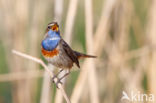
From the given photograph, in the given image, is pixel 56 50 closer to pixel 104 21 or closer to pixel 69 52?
pixel 69 52

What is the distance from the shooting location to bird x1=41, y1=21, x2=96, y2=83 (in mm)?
2976

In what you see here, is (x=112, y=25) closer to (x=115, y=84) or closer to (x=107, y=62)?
(x=107, y=62)

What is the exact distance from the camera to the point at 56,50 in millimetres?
3105

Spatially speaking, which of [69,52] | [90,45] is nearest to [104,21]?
[90,45]

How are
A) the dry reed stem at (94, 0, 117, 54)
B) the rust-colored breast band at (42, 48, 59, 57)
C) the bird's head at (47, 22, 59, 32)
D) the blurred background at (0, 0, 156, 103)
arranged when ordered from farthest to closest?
1. the blurred background at (0, 0, 156, 103)
2. the dry reed stem at (94, 0, 117, 54)
3. the rust-colored breast band at (42, 48, 59, 57)
4. the bird's head at (47, 22, 59, 32)

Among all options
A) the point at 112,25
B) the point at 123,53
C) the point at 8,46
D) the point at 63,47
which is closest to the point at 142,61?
the point at 123,53

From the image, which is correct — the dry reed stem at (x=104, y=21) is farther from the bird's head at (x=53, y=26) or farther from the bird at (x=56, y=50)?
the bird's head at (x=53, y=26)

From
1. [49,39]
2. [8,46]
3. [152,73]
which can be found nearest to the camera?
[49,39]

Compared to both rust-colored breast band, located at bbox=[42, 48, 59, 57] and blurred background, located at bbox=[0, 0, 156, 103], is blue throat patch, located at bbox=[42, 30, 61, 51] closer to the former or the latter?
rust-colored breast band, located at bbox=[42, 48, 59, 57]

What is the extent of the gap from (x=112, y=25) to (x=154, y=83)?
61cm

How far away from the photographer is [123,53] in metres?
3.65

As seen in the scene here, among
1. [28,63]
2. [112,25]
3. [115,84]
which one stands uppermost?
[112,25]

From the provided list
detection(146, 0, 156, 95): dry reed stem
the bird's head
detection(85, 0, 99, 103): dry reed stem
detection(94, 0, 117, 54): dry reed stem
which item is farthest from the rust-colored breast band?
detection(146, 0, 156, 95): dry reed stem

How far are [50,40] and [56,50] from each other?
13cm
